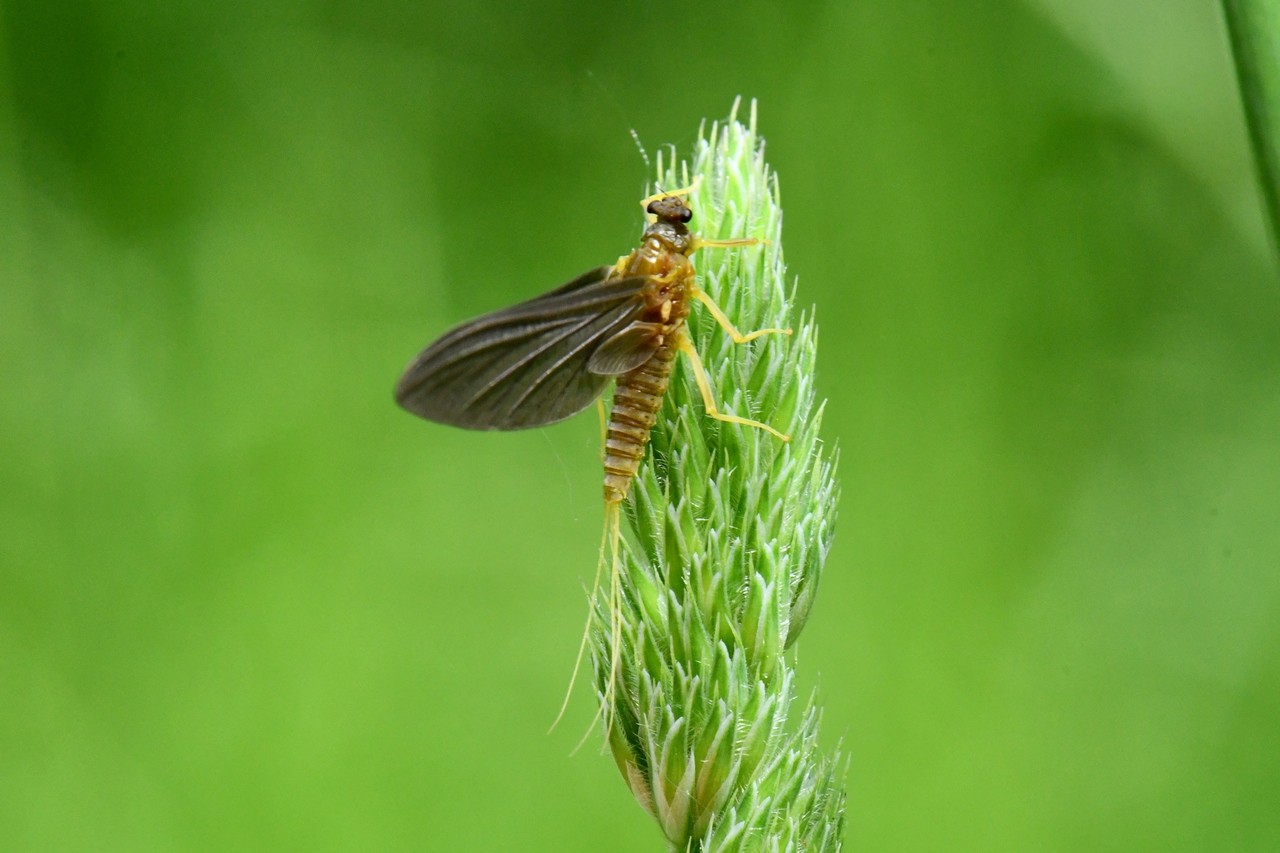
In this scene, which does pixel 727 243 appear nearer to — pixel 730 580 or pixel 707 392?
pixel 707 392

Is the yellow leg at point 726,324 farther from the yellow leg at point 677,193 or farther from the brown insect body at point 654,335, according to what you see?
the yellow leg at point 677,193

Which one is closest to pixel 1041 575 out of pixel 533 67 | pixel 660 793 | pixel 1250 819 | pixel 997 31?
pixel 1250 819

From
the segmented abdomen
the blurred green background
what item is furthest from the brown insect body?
the blurred green background

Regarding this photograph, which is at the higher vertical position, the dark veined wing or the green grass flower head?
the dark veined wing

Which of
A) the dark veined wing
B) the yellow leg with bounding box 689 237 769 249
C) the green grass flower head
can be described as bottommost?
the green grass flower head

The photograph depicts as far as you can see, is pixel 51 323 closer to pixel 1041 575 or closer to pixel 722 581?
pixel 722 581

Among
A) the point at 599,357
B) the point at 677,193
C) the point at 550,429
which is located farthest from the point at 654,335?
the point at 550,429

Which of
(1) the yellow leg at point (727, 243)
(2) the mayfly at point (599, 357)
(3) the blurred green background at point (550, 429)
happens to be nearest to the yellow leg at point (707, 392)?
(2) the mayfly at point (599, 357)

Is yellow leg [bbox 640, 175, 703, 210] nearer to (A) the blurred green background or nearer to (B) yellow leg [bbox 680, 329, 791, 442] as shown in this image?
(B) yellow leg [bbox 680, 329, 791, 442]
